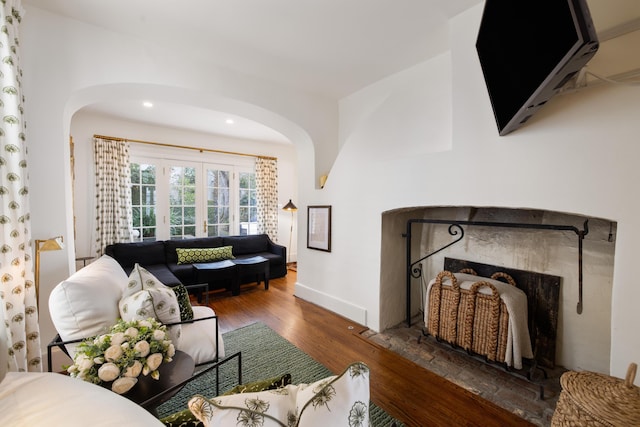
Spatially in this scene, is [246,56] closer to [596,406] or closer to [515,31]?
[515,31]

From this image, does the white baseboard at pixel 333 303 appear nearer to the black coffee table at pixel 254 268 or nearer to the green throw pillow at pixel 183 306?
the black coffee table at pixel 254 268

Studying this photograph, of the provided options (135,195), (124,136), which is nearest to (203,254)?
(135,195)

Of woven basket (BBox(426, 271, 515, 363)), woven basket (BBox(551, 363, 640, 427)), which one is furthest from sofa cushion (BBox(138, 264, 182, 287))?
woven basket (BBox(551, 363, 640, 427))

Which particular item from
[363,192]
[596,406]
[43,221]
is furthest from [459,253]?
[43,221]

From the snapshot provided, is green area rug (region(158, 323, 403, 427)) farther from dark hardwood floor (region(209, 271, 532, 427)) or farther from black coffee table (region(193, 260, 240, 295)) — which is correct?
black coffee table (region(193, 260, 240, 295))

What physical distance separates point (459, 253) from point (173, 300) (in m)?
2.64

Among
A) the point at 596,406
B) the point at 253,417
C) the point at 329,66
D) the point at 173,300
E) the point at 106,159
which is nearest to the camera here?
the point at 253,417

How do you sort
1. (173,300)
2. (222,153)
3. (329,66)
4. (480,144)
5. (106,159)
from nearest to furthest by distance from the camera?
(173,300) < (480,144) < (329,66) < (106,159) < (222,153)

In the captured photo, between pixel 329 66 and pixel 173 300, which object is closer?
pixel 173 300

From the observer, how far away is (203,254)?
170 inches

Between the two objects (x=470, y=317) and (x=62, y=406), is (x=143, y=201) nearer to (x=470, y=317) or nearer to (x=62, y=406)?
(x=62, y=406)

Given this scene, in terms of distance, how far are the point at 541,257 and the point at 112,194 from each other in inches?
220

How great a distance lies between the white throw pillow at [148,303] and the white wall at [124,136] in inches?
126

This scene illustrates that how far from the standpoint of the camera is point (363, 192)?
290cm
